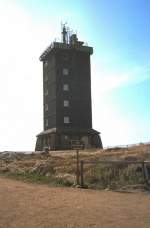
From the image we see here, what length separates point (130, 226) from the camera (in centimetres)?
1070

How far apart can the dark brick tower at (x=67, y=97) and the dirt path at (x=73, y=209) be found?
49899mm

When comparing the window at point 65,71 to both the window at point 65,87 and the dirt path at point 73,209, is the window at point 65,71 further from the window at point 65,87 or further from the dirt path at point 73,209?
the dirt path at point 73,209

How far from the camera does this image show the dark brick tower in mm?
69000

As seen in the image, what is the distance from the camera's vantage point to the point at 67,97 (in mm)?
70688

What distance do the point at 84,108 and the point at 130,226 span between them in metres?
60.9

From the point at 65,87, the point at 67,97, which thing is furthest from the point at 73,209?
the point at 65,87

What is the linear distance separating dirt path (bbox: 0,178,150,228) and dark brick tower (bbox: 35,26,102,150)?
49.9 meters

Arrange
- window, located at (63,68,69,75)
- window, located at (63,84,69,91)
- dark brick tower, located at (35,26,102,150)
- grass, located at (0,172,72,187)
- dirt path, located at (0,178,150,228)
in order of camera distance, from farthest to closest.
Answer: window, located at (63,68,69,75), window, located at (63,84,69,91), dark brick tower, located at (35,26,102,150), grass, located at (0,172,72,187), dirt path, located at (0,178,150,228)

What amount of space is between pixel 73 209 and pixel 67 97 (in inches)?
2263

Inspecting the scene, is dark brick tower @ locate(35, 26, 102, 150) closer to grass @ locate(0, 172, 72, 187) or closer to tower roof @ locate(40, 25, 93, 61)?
tower roof @ locate(40, 25, 93, 61)

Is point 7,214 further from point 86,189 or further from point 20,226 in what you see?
point 86,189

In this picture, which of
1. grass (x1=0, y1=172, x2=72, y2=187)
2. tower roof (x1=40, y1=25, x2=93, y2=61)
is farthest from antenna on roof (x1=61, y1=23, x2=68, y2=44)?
grass (x1=0, y1=172, x2=72, y2=187)

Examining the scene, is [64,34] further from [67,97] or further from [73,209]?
[73,209]

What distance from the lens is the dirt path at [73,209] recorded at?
1116 cm
